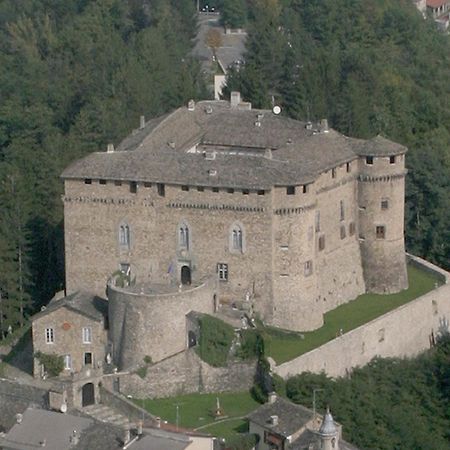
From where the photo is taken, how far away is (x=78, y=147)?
94688 mm

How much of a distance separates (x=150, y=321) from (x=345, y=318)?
28.3 feet

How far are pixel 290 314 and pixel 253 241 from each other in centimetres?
288

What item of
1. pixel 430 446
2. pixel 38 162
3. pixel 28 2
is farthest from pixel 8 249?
pixel 28 2

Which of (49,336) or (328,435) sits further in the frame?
(49,336)

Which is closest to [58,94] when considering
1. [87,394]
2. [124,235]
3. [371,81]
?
[371,81]

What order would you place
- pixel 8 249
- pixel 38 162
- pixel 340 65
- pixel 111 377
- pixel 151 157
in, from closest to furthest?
pixel 111 377
pixel 151 157
pixel 8 249
pixel 38 162
pixel 340 65

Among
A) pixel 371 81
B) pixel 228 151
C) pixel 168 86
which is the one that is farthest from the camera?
pixel 371 81

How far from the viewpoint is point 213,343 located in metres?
71.4

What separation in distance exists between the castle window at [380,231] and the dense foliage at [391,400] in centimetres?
488

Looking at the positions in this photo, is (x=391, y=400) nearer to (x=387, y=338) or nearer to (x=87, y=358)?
(x=387, y=338)

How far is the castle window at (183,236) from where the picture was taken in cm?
7481

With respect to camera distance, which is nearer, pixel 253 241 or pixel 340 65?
pixel 253 241

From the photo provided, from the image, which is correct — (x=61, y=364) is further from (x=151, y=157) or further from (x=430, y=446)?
(x=430, y=446)

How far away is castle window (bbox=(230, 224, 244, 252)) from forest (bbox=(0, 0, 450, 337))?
41.2ft
